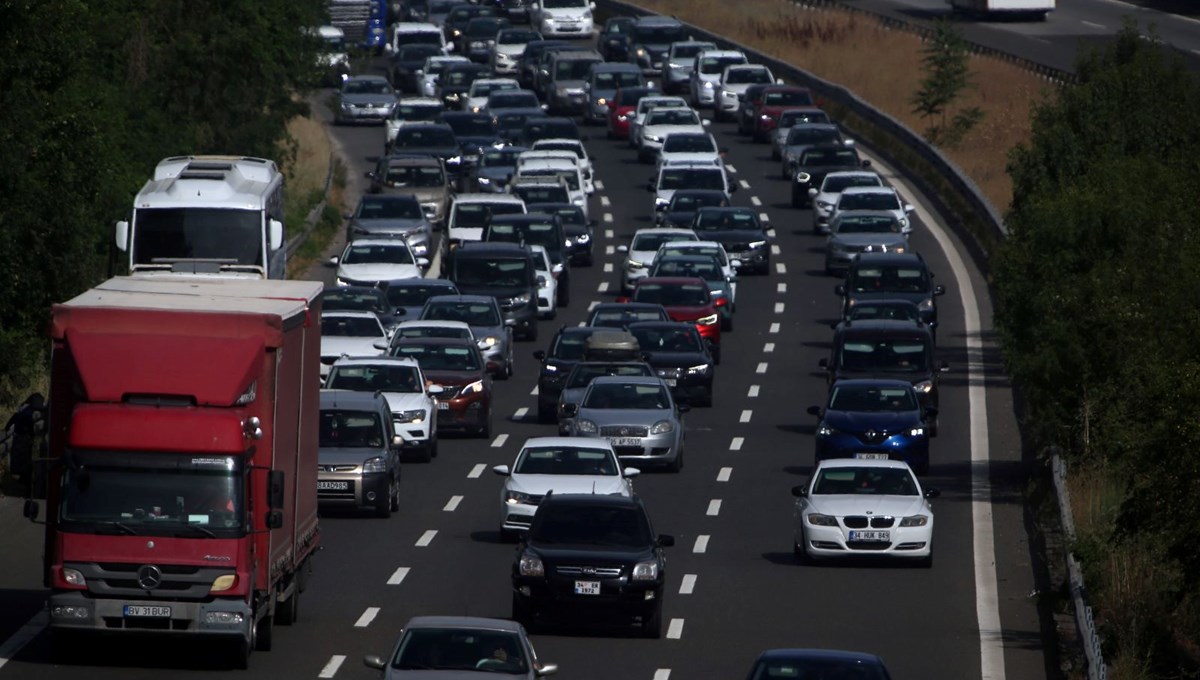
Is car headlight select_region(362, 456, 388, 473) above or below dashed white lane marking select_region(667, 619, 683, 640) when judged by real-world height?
below

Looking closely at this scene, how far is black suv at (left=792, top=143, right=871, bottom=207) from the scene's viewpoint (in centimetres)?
6412

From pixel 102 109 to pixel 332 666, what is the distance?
23.4 m

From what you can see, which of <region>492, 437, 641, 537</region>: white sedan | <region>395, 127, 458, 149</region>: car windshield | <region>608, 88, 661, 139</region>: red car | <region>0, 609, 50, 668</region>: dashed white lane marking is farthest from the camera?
<region>608, 88, 661, 139</region>: red car

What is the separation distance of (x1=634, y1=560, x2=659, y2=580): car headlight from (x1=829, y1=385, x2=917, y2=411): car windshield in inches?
470

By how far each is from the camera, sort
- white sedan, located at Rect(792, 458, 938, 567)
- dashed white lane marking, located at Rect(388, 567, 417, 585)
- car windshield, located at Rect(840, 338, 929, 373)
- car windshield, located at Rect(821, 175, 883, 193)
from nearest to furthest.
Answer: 1. dashed white lane marking, located at Rect(388, 567, 417, 585)
2. white sedan, located at Rect(792, 458, 938, 567)
3. car windshield, located at Rect(840, 338, 929, 373)
4. car windshield, located at Rect(821, 175, 883, 193)

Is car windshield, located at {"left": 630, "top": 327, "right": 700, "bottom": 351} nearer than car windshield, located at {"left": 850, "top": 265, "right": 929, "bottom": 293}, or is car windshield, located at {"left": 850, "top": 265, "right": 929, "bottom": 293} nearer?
car windshield, located at {"left": 630, "top": 327, "right": 700, "bottom": 351}

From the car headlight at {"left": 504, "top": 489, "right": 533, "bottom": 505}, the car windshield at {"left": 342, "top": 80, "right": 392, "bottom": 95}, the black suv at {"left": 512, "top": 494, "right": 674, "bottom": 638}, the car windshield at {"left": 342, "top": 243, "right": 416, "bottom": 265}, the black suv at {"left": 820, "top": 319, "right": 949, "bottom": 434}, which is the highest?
the black suv at {"left": 512, "top": 494, "right": 674, "bottom": 638}

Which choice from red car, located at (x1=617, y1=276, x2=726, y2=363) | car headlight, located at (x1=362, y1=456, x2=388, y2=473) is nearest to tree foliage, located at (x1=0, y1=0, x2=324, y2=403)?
car headlight, located at (x1=362, y1=456, x2=388, y2=473)

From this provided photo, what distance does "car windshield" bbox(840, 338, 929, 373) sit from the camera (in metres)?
40.9

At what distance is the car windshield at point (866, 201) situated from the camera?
191 feet

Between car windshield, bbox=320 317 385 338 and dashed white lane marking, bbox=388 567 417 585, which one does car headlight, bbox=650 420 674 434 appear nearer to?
dashed white lane marking, bbox=388 567 417 585

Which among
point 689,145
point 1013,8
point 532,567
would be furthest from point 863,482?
point 1013,8

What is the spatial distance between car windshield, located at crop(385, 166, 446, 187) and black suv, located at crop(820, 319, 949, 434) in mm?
22042

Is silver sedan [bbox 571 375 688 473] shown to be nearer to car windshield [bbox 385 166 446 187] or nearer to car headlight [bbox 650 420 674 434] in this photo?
car headlight [bbox 650 420 674 434]
